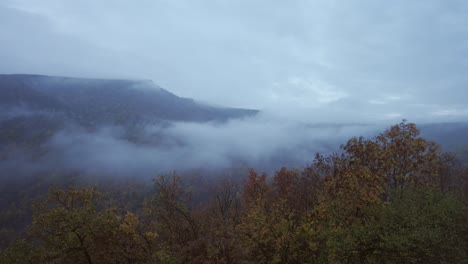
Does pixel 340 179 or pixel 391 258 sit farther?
pixel 340 179

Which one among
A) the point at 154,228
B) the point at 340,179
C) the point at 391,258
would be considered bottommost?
the point at 154,228

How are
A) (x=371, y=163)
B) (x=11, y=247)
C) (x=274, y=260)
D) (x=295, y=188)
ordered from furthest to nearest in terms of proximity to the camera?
(x=295, y=188) → (x=371, y=163) → (x=274, y=260) → (x=11, y=247)

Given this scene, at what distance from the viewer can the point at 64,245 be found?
24.6m

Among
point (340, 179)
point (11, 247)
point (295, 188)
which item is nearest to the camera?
point (11, 247)

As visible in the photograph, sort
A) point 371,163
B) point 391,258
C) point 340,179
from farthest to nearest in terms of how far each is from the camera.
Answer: point 371,163
point 340,179
point 391,258

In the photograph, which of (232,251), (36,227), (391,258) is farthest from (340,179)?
(36,227)

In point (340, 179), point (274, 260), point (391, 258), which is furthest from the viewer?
point (340, 179)

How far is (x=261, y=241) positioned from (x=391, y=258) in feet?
34.0

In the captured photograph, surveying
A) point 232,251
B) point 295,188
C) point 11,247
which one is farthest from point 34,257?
point 295,188

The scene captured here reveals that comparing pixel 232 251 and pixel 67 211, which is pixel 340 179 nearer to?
pixel 232 251

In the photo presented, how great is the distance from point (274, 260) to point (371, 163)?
661 inches

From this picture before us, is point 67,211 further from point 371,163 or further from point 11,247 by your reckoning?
point 371,163

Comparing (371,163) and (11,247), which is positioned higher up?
(371,163)

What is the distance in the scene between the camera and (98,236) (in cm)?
2583
